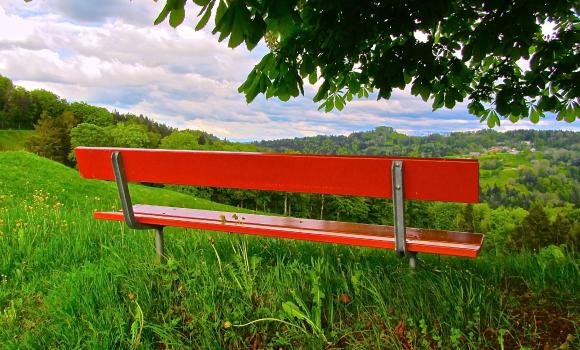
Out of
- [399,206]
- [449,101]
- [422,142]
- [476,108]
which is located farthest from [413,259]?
[422,142]

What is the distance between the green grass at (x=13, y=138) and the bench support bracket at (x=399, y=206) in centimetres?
11272

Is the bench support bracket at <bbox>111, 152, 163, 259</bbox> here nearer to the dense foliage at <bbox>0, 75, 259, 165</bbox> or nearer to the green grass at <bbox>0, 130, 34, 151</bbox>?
the dense foliage at <bbox>0, 75, 259, 165</bbox>

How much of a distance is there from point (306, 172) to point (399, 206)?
66 centimetres

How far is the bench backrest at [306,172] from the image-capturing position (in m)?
3.19

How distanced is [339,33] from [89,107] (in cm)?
10098

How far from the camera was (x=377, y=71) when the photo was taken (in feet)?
16.0

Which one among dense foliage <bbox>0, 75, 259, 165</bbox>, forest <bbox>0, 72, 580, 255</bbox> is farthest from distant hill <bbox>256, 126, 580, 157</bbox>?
dense foliage <bbox>0, 75, 259, 165</bbox>

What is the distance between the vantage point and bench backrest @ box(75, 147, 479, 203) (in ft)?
10.5

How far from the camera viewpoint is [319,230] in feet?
12.4

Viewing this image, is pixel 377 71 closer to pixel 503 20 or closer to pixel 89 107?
pixel 503 20

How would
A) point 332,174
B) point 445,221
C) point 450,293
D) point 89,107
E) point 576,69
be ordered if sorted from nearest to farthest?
point 450,293 < point 332,174 < point 576,69 < point 445,221 < point 89,107

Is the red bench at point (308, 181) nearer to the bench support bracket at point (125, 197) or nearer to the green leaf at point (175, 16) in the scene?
the bench support bracket at point (125, 197)

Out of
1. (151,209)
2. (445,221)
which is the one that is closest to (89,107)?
(445,221)

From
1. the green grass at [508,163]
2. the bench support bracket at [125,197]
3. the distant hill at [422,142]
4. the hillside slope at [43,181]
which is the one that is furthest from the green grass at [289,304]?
the green grass at [508,163]
